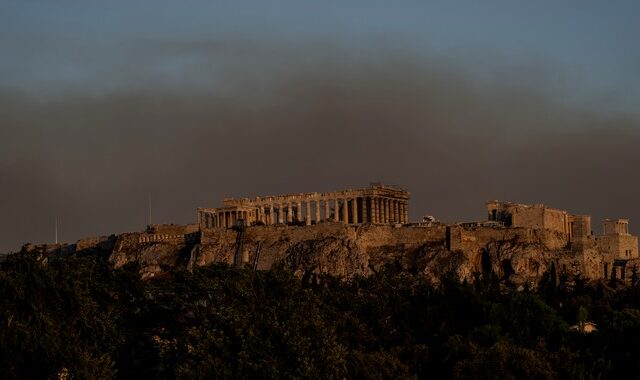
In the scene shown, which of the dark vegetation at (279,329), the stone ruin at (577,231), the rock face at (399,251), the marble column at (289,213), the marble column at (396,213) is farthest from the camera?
the marble column at (289,213)

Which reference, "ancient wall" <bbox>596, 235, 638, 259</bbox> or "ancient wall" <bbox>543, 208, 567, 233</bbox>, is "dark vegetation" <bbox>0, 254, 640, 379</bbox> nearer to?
"ancient wall" <bbox>543, 208, 567, 233</bbox>

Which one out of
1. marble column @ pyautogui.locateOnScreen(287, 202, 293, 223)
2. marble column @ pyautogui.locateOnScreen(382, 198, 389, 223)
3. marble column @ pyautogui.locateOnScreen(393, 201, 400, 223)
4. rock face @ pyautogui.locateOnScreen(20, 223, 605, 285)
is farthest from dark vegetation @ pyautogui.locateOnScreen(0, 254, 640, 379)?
marble column @ pyautogui.locateOnScreen(287, 202, 293, 223)

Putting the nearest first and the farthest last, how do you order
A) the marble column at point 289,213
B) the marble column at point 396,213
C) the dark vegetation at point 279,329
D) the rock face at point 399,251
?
the dark vegetation at point 279,329
the rock face at point 399,251
the marble column at point 396,213
the marble column at point 289,213

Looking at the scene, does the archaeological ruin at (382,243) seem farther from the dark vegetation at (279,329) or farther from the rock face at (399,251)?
the dark vegetation at (279,329)

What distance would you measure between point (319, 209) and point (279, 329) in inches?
2193

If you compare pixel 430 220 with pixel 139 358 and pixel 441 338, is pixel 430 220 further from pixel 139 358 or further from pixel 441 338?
pixel 139 358

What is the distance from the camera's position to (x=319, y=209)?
12194cm

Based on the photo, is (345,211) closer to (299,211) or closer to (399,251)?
(299,211)

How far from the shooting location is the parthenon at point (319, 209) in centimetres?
11900

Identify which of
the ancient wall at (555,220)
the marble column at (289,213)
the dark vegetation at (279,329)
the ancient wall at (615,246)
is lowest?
the dark vegetation at (279,329)

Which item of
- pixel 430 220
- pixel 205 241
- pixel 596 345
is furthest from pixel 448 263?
pixel 596 345

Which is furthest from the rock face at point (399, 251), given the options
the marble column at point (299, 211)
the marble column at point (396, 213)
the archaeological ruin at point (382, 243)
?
the marble column at point (299, 211)

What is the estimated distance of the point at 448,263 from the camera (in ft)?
345

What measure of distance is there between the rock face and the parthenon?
7076 millimetres
